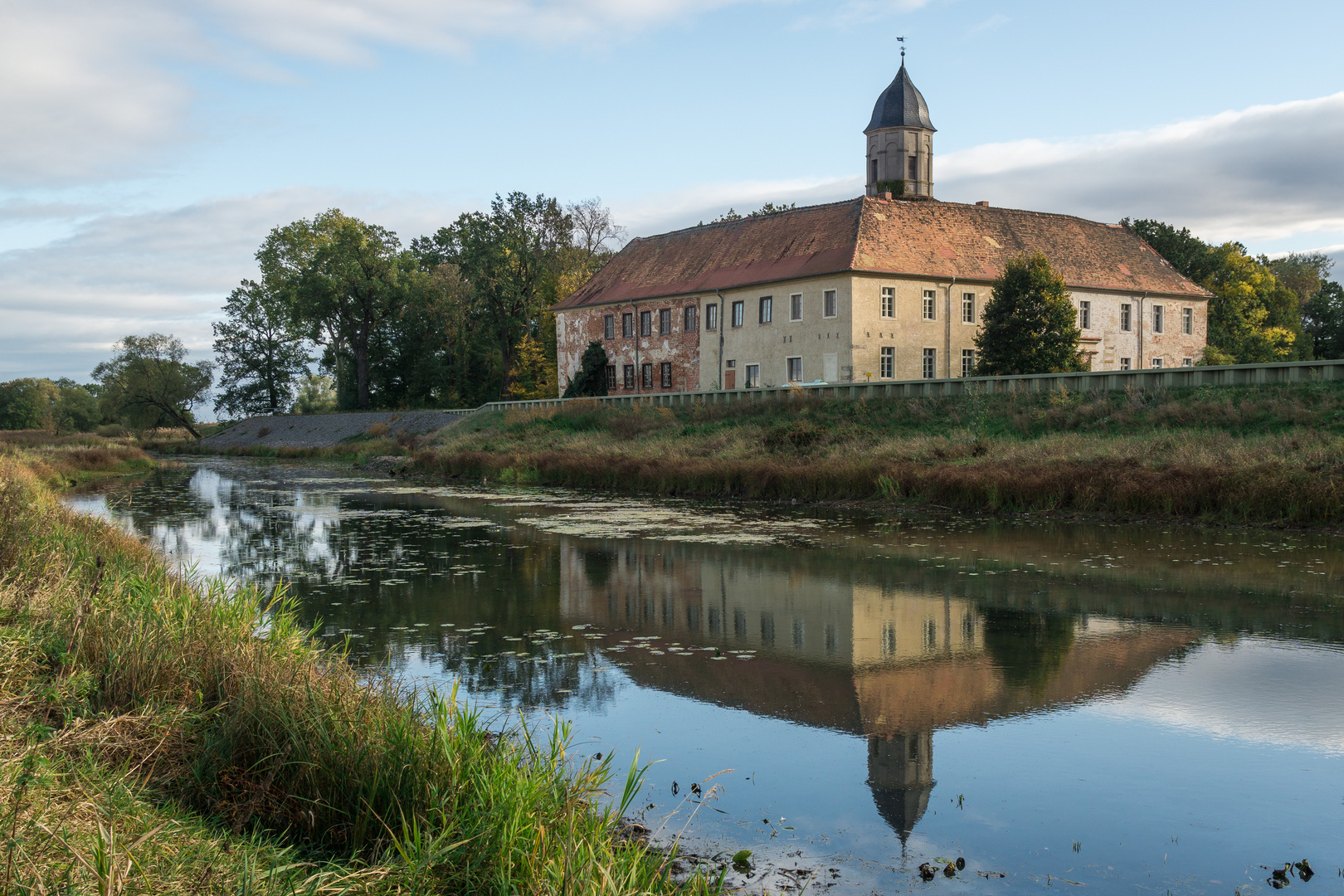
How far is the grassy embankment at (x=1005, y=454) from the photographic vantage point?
18922 mm

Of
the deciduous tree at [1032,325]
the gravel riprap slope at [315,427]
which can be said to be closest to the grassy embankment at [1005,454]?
the deciduous tree at [1032,325]

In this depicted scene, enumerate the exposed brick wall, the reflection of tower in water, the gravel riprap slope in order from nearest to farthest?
the reflection of tower in water < the exposed brick wall < the gravel riprap slope

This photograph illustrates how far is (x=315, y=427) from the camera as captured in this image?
212 feet

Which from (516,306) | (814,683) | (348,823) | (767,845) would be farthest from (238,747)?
(516,306)

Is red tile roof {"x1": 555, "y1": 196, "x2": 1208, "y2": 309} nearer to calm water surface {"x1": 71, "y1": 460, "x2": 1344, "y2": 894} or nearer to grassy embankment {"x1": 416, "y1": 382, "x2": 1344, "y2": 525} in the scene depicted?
grassy embankment {"x1": 416, "y1": 382, "x2": 1344, "y2": 525}

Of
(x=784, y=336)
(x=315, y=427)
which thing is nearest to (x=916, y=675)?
(x=784, y=336)

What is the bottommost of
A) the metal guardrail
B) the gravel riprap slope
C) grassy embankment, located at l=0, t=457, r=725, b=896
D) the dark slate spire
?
grassy embankment, located at l=0, t=457, r=725, b=896

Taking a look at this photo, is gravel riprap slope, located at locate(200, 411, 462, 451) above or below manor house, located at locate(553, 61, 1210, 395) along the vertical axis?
below

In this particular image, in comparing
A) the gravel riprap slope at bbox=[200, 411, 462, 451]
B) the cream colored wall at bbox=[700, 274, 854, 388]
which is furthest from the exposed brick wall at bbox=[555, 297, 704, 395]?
the gravel riprap slope at bbox=[200, 411, 462, 451]

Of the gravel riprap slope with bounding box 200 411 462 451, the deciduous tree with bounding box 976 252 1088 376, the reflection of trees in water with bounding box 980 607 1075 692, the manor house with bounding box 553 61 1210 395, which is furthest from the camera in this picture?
the gravel riprap slope with bounding box 200 411 462 451

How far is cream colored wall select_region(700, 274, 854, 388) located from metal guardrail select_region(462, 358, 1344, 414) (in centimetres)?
880

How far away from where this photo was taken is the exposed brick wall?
5219cm

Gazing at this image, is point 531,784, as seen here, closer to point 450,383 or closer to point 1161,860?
point 1161,860

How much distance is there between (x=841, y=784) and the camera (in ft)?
20.7
